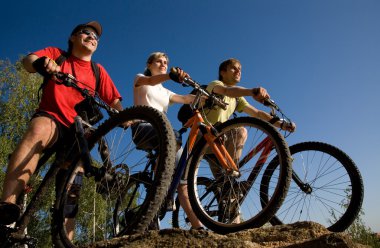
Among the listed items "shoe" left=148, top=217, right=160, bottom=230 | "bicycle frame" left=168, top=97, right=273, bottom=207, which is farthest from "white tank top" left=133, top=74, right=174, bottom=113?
"shoe" left=148, top=217, right=160, bottom=230

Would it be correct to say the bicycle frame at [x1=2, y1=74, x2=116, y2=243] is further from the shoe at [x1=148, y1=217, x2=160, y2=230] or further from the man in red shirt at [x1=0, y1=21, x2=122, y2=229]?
the shoe at [x1=148, y1=217, x2=160, y2=230]

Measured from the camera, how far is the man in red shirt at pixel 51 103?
297cm

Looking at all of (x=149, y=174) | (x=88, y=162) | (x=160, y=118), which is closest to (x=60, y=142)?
(x=88, y=162)

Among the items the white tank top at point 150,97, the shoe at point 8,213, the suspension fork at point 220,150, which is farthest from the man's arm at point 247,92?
the shoe at point 8,213

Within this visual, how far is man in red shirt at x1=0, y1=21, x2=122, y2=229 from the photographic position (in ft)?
9.75

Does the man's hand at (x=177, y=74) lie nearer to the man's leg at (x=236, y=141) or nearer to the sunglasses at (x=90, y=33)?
the man's leg at (x=236, y=141)

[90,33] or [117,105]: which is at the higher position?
[90,33]

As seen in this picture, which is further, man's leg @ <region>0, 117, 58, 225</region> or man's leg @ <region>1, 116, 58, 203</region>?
man's leg @ <region>1, 116, 58, 203</region>

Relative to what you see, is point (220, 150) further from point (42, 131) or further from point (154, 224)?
point (42, 131)

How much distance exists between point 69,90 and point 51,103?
10.5 inches

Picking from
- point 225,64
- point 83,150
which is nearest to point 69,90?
point 83,150

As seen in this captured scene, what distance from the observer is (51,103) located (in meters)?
3.46

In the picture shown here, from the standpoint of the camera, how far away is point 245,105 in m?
5.30

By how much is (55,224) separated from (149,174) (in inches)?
40.8
